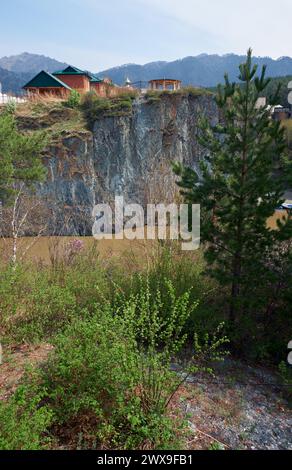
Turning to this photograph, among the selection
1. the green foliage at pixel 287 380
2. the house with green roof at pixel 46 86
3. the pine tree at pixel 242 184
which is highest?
the house with green roof at pixel 46 86

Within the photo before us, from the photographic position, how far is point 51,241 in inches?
274

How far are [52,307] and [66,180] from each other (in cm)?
1440

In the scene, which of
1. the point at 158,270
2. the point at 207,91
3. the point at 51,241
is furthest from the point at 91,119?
the point at 158,270

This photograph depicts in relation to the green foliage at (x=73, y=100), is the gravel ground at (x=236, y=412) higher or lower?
lower

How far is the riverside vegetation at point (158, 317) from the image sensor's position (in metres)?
2.43

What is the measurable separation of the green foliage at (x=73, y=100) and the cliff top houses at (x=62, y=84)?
1.55 metres

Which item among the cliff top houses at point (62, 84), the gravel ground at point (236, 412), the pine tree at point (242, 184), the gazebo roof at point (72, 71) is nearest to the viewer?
the gravel ground at point (236, 412)

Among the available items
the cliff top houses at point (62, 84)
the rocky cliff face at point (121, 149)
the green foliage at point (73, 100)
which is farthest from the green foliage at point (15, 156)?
the cliff top houses at point (62, 84)

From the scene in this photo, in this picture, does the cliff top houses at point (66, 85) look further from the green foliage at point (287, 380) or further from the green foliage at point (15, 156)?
the green foliage at point (287, 380)

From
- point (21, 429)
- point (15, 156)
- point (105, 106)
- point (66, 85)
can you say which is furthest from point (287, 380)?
point (66, 85)

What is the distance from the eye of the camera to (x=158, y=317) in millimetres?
3336

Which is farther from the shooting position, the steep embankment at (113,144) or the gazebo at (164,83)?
the gazebo at (164,83)
